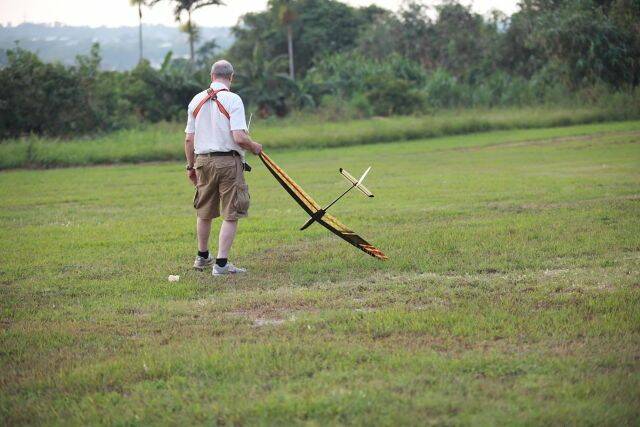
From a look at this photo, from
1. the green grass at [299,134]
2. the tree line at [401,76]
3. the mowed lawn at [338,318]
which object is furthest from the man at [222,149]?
the tree line at [401,76]

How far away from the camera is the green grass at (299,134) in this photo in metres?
26.0

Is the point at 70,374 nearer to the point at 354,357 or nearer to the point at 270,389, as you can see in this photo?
the point at 270,389

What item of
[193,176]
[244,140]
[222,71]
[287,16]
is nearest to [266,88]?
[287,16]

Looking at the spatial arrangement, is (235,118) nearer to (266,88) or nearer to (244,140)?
(244,140)

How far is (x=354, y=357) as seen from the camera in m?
5.51

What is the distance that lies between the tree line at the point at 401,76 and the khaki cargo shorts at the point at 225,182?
24.1m

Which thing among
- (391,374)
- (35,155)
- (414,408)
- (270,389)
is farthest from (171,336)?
(35,155)

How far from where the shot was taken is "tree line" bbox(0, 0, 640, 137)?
1275 inches

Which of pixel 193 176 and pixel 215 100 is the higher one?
pixel 215 100

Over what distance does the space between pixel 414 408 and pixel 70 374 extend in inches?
87.6

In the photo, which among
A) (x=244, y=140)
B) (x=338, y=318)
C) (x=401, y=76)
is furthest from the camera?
(x=401, y=76)

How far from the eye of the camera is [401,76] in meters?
45.1

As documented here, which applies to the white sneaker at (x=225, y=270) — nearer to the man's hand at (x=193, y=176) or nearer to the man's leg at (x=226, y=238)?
the man's leg at (x=226, y=238)

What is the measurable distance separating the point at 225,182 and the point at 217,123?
60 centimetres
